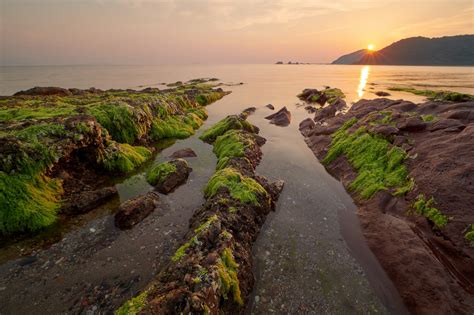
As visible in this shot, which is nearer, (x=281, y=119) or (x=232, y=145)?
(x=232, y=145)

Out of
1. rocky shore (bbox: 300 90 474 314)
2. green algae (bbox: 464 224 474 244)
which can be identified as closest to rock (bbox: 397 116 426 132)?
rocky shore (bbox: 300 90 474 314)

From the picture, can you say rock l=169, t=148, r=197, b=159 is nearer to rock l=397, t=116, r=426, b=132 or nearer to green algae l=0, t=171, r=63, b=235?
green algae l=0, t=171, r=63, b=235

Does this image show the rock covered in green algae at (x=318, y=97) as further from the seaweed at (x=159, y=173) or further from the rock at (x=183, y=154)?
the seaweed at (x=159, y=173)

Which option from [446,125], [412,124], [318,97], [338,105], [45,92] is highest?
[45,92]

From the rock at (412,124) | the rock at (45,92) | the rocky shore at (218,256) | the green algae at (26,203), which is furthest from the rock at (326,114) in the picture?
the rock at (45,92)

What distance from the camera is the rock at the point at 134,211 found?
10445 mm

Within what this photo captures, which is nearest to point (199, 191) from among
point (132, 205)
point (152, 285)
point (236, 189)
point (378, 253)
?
point (236, 189)

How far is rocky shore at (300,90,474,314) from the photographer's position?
7.60 meters

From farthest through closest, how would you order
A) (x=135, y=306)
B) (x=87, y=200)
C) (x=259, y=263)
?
(x=87, y=200)
(x=259, y=263)
(x=135, y=306)

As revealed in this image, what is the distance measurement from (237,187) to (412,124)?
12.9 meters

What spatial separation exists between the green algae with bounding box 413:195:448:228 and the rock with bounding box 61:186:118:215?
14085 mm

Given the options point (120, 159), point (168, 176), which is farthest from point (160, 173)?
point (120, 159)

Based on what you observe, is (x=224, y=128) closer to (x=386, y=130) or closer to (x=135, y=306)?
(x=386, y=130)

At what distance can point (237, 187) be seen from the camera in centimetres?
1184
